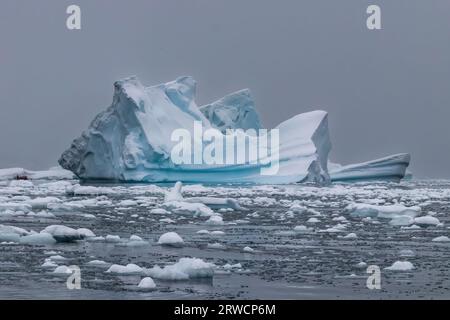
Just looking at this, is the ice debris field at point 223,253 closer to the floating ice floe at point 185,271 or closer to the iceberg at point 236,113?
the floating ice floe at point 185,271

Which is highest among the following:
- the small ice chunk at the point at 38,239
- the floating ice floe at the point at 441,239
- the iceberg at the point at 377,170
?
the iceberg at the point at 377,170

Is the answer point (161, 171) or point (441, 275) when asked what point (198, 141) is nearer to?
point (161, 171)

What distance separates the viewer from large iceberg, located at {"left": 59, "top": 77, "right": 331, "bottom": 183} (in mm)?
29875

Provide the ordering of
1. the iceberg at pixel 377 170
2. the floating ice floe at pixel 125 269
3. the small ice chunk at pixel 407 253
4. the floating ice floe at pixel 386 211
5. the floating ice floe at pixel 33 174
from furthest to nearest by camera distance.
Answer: the floating ice floe at pixel 33 174, the iceberg at pixel 377 170, the floating ice floe at pixel 386 211, the small ice chunk at pixel 407 253, the floating ice floe at pixel 125 269

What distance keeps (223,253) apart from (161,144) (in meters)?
21.6

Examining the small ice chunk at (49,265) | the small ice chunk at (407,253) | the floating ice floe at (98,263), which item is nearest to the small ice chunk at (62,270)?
the small ice chunk at (49,265)

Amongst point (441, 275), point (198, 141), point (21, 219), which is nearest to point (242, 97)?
point (198, 141)

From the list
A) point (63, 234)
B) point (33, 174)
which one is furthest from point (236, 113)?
point (63, 234)

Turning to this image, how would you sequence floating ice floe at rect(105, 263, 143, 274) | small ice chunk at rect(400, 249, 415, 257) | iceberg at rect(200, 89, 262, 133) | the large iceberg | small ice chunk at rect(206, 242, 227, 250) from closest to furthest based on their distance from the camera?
floating ice floe at rect(105, 263, 143, 274)
small ice chunk at rect(400, 249, 415, 257)
small ice chunk at rect(206, 242, 227, 250)
the large iceberg
iceberg at rect(200, 89, 262, 133)

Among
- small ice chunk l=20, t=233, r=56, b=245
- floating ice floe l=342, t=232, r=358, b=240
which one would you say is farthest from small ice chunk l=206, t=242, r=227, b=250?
floating ice floe l=342, t=232, r=358, b=240

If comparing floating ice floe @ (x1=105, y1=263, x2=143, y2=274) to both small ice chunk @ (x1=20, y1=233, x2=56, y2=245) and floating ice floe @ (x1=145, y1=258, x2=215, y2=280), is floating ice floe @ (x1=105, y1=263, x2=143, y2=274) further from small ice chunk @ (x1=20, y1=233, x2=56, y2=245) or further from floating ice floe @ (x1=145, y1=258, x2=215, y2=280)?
small ice chunk @ (x1=20, y1=233, x2=56, y2=245)

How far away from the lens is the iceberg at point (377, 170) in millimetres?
36625

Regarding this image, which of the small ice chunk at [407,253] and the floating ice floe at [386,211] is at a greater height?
the floating ice floe at [386,211]

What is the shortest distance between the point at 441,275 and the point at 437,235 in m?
3.94
